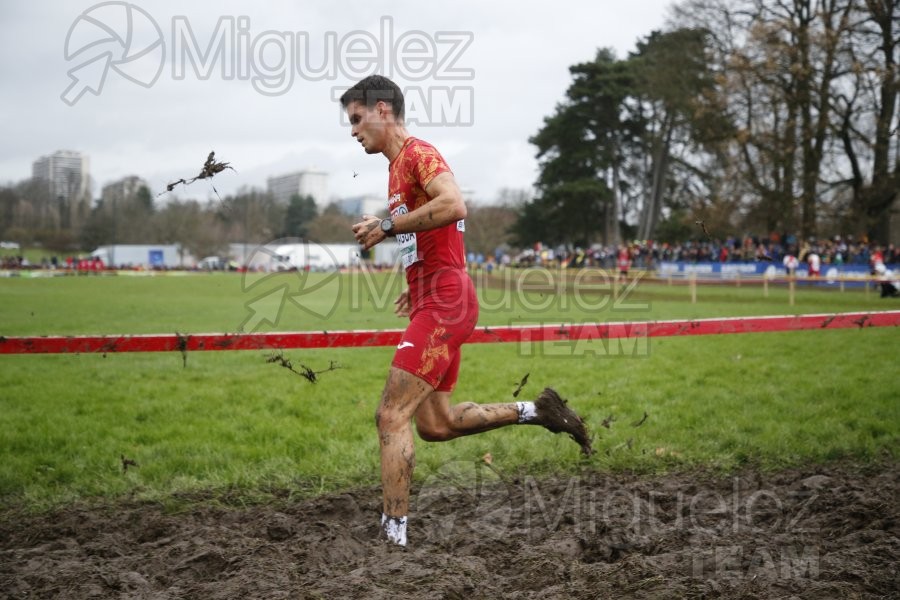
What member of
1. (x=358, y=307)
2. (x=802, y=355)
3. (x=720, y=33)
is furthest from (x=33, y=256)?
(x=802, y=355)

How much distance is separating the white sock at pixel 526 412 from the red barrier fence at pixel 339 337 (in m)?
0.51

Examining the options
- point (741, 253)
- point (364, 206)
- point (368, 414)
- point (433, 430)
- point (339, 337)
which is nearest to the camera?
point (433, 430)

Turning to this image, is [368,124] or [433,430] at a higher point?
[368,124]

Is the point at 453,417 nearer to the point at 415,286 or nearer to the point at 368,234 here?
the point at 415,286

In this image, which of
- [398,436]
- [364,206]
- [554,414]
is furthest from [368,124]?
[364,206]

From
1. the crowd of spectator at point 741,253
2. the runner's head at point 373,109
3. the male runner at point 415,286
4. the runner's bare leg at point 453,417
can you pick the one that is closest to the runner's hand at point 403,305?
the male runner at point 415,286

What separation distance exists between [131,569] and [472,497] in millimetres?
2350

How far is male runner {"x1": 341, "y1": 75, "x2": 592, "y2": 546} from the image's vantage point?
3.82 m

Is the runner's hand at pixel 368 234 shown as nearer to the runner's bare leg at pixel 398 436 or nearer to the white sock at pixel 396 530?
the runner's bare leg at pixel 398 436

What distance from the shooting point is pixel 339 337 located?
199 inches

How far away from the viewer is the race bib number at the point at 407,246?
4091 mm

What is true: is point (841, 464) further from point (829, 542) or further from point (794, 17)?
point (794, 17)

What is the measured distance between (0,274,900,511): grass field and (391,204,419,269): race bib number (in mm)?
2233

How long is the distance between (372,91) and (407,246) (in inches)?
37.9
